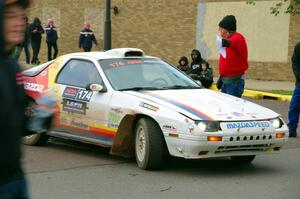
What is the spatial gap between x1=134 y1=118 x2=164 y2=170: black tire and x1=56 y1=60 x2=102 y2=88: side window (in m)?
1.17

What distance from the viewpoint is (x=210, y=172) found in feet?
23.8

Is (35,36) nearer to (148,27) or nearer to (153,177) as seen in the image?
(148,27)

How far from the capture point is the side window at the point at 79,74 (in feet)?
26.8

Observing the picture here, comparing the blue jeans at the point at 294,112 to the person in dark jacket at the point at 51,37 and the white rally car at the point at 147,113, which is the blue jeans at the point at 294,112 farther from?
the person in dark jacket at the point at 51,37

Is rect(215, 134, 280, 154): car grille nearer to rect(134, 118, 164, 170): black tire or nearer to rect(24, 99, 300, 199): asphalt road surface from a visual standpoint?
rect(24, 99, 300, 199): asphalt road surface

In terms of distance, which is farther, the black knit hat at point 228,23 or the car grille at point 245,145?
the black knit hat at point 228,23

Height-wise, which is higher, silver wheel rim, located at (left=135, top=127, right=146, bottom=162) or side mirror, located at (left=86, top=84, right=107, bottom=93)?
side mirror, located at (left=86, top=84, right=107, bottom=93)

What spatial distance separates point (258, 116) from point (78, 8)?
66.6ft

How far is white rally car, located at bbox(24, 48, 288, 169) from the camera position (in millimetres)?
6766

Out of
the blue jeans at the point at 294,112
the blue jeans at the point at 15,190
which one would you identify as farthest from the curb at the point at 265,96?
the blue jeans at the point at 15,190

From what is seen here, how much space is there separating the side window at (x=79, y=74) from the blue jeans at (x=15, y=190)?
509 centimetres

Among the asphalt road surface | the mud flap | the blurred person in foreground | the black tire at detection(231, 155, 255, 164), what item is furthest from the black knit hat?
the blurred person in foreground

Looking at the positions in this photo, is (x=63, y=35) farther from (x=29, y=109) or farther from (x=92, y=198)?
(x=29, y=109)

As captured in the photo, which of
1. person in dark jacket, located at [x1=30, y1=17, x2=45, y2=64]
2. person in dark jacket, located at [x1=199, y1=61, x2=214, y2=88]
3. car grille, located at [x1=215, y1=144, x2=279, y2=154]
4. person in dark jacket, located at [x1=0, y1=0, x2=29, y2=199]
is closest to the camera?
person in dark jacket, located at [x1=0, y1=0, x2=29, y2=199]
